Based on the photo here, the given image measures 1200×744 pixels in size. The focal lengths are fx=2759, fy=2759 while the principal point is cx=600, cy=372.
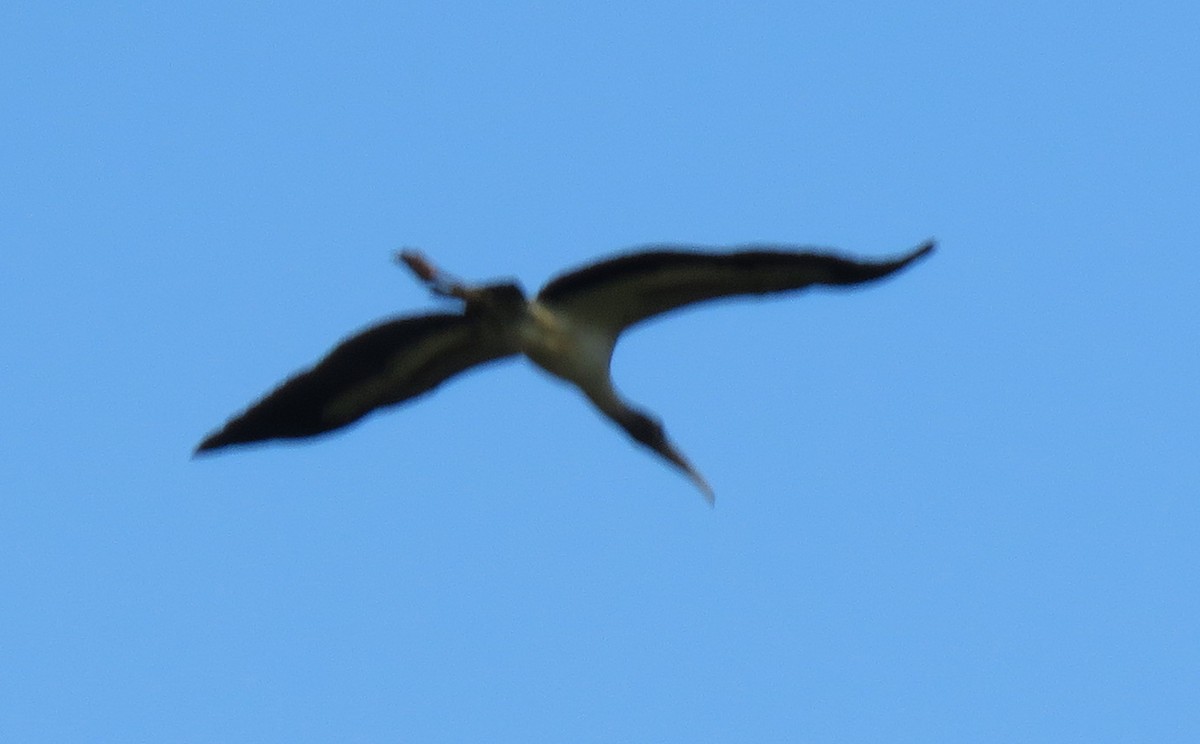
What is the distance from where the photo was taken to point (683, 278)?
704 inches

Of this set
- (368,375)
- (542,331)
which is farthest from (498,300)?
(368,375)

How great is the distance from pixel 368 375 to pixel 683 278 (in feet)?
8.06

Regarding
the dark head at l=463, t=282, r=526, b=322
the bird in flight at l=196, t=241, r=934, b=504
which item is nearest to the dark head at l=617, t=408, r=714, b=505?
the bird in flight at l=196, t=241, r=934, b=504

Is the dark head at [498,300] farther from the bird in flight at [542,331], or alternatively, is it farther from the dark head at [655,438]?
the dark head at [655,438]

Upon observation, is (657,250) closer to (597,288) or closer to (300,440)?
(597,288)

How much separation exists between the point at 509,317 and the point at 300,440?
194 cm

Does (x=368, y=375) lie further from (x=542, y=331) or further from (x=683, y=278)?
(x=683, y=278)

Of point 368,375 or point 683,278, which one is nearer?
point 683,278

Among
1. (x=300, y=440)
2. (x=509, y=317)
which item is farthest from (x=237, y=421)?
(x=509, y=317)

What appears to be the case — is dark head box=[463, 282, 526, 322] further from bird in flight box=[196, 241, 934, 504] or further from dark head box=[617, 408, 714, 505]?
dark head box=[617, 408, 714, 505]

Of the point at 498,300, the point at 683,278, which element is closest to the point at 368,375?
the point at 498,300

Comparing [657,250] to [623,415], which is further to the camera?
[623,415]

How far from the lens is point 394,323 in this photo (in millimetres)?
18500

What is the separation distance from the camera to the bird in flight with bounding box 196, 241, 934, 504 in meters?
17.6
